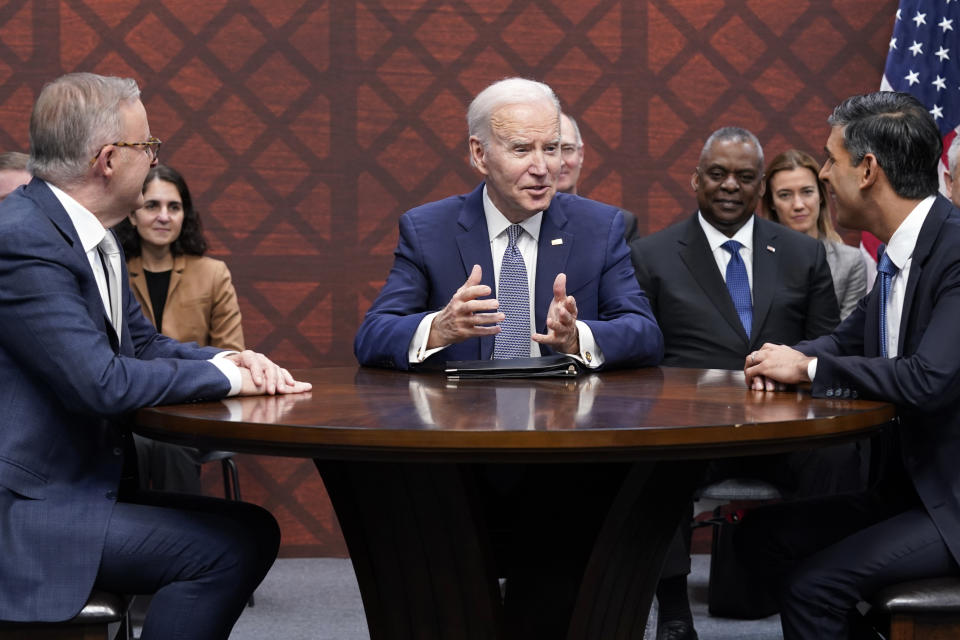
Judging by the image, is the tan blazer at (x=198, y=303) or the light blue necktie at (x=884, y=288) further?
the tan blazer at (x=198, y=303)

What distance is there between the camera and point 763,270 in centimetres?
409

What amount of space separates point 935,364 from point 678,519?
60 cm

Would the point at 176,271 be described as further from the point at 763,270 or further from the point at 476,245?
the point at 763,270

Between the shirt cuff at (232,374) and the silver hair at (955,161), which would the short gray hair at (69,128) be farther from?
the silver hair at (955,161)

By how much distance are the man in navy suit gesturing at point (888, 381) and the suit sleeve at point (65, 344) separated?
126 centimetres

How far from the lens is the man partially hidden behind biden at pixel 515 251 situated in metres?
3.00

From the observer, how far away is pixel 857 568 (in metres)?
2.34

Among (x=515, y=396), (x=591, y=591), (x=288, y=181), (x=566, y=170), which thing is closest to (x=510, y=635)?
(x=591, y=591)

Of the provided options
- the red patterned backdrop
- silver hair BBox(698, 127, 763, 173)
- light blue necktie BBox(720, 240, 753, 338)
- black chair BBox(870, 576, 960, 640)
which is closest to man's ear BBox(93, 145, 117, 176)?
black chair BBox(870, 576, 960, 640)

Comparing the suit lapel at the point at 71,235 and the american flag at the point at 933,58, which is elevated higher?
the american flag at the point at 933,58

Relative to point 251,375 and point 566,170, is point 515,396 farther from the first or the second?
point 566,170

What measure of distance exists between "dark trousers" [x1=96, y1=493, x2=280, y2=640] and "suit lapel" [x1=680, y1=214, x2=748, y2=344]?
7.19 ft

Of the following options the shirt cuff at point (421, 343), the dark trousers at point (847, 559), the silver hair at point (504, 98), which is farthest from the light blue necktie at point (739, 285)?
the shirt cuff at point (421, 343)

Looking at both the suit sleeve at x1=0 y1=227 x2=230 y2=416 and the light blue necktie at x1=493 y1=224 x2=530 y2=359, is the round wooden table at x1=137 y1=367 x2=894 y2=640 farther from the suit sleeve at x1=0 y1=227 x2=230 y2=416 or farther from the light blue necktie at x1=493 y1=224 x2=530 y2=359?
the light blue necktie at x1=493 y1=224 x2=530 y2=359
